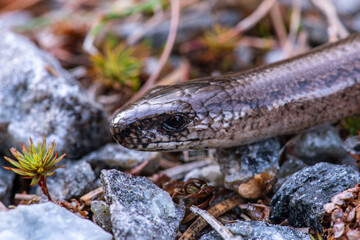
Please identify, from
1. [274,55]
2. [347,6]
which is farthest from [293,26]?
[347,6]

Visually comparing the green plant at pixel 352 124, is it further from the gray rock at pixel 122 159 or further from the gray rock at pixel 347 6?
the gray rock at pixel 347 6

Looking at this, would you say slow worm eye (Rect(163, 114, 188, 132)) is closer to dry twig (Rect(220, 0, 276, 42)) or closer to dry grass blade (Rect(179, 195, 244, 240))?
dry grass blade (Rect(179, 195, 244, 240))

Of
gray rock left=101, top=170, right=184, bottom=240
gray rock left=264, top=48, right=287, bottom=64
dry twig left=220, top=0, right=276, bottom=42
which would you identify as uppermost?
dry twig left=220, top=0, right=276, bottom=42

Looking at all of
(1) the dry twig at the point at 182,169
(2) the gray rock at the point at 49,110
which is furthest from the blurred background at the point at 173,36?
(1) the dry twig at the point at 182,169

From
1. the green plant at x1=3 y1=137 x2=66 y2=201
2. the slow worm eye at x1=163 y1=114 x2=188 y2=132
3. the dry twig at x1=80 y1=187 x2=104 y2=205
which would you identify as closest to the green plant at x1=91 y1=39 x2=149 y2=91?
the slow worm eye at x1=163 y1=114 x2=188 y2=132

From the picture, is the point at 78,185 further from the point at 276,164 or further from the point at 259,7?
the point at 259,7

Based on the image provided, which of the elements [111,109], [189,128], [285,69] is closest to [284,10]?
[285,69]
